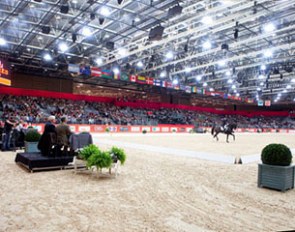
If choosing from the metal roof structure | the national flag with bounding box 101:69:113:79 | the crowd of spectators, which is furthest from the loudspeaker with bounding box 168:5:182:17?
the crowd of spectators

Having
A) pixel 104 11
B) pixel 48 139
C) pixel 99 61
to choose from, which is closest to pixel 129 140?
pixel 104 11

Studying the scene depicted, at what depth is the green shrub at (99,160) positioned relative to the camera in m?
6.16

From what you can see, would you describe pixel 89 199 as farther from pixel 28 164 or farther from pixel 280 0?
pixel 280 0

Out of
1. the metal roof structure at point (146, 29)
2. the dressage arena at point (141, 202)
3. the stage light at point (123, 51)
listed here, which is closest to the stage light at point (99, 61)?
the metal roof structure at point (146, 29)

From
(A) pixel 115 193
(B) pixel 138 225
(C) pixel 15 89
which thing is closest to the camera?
(B) pixel 138 225

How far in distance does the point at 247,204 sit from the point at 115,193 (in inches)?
98.2

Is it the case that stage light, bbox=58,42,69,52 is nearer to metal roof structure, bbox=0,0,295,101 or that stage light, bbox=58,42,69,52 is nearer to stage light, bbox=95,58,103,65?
metal roof structure, bbox=0,0,295,101

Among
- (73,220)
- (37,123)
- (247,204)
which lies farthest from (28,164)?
(37,123)

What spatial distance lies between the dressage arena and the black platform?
0.25 m

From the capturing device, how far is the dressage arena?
11.4 ft

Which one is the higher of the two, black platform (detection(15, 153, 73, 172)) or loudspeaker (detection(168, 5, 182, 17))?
loudspeaker (detection(168, 5, 182, 17))

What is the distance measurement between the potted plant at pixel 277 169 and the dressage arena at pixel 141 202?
27 centimetres

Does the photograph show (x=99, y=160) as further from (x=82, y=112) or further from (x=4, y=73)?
(x=82, y=112)

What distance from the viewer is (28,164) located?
697cm
